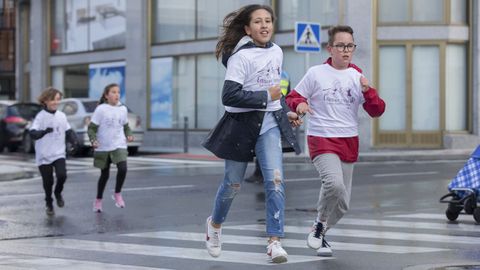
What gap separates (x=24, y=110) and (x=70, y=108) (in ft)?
11.8

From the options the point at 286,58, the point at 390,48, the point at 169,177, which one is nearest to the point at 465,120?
the point at 390,48

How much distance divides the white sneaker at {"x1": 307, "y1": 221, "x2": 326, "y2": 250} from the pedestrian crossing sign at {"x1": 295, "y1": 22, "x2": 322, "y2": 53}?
46.7 ft

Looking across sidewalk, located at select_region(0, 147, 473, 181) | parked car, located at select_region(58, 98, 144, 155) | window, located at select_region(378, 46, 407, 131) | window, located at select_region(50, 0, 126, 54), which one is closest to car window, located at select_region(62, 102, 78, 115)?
parked car, located at select_region(58, 98, 144, 155)

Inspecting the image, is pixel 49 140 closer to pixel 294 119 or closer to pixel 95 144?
A: pixel 95 144

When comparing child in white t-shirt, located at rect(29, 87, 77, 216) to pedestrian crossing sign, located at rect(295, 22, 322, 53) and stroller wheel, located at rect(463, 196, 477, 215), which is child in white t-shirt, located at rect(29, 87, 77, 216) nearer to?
stroller wheel, located at rect(463, 196, 477, 215)

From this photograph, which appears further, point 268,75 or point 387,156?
point 387,156

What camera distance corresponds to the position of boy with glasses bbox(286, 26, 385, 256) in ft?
24.8

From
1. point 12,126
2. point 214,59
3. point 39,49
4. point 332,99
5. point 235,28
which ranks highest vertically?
point 39,49

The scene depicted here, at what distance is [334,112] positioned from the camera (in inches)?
302

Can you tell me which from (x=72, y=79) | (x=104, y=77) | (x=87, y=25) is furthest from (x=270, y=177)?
(x=72, y=79)

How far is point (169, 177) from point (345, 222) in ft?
25.5

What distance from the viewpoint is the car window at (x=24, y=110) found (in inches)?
1112

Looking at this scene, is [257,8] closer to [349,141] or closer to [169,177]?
[349,141]

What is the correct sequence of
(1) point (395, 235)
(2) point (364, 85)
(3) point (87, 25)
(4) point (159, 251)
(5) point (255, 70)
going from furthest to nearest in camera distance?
(3) point (87, 25)
(1) point (395, 235)
(4) point (159, 251)
(2) point (364, 85)
(5) point (255, 70)
